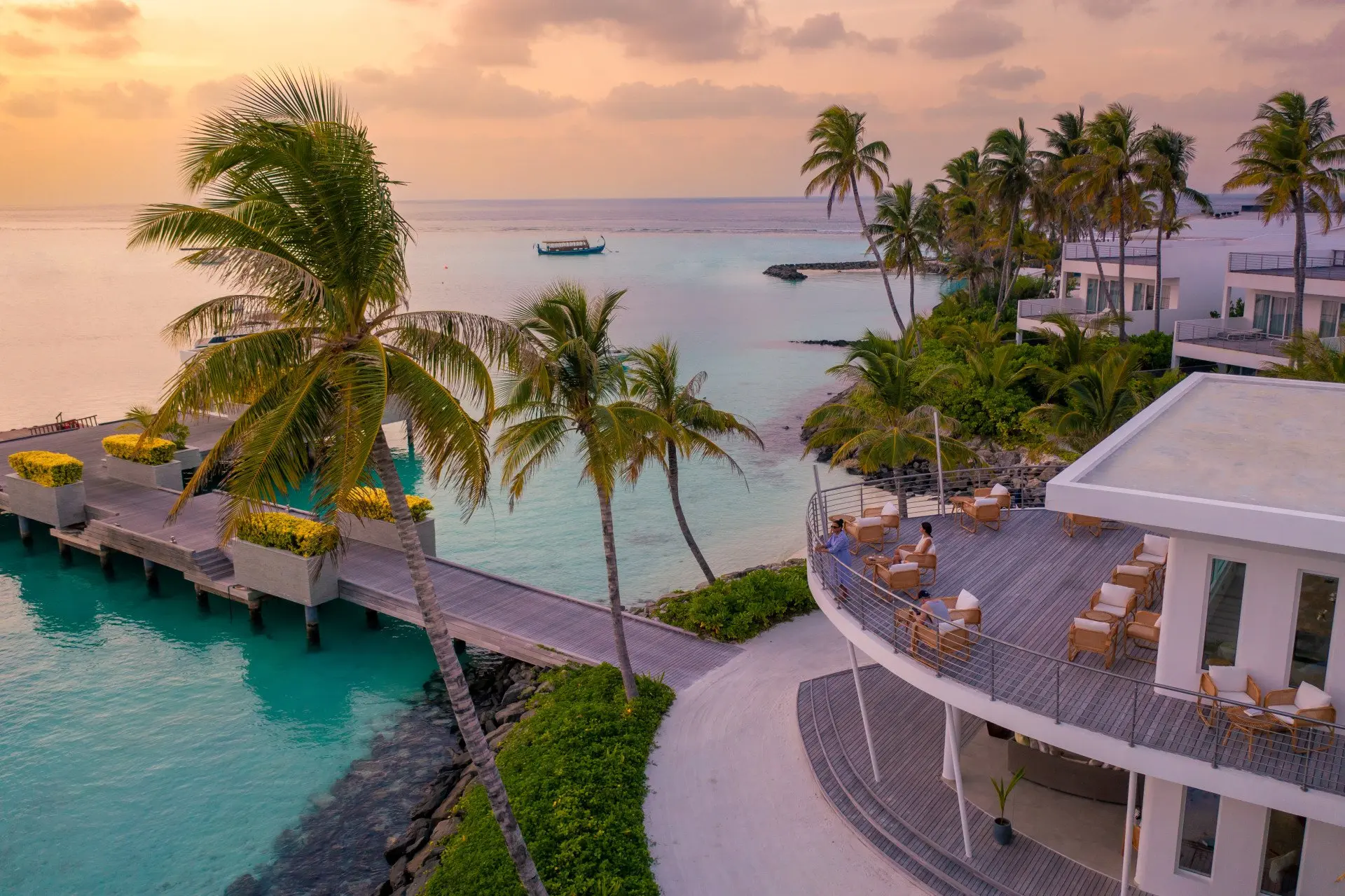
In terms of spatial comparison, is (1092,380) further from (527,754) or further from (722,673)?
(527,754)

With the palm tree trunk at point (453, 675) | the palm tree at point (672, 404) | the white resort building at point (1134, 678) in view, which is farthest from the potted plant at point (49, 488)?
the white resort building at point (1134, 678)

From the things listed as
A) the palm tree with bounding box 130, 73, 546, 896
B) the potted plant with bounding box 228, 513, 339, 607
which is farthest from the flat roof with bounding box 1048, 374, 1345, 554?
the potted plant with bounding box 228, 513, 339, 607

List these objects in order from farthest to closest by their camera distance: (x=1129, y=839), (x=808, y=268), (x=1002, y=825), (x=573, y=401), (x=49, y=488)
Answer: (x=808, y=268) → (x=49, y=488) → (x=573, y=401) → (x=1002, y=825) → (x=1129, y=839)

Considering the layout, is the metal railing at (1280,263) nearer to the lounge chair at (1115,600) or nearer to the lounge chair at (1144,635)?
the lounge chair at (1115,600)

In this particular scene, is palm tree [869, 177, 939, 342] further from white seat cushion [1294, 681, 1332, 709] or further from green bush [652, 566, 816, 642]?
white seat cushion [1294, 681, 1332, 709]

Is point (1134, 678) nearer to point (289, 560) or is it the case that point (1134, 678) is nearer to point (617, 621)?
point (617, 621)

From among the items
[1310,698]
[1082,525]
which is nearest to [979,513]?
[1082,525]

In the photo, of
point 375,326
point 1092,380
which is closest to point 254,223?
point 375,326
